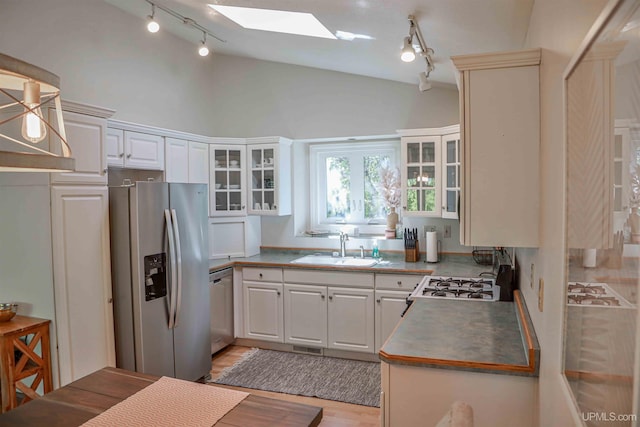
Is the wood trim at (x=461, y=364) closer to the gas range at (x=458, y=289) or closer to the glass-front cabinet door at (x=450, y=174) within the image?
the gas range at (x=458, y=289)

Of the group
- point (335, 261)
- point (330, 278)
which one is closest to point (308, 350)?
point (330, 278)

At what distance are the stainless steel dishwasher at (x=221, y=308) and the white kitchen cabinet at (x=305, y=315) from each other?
0.58m

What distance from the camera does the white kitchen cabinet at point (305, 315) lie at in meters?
3.98

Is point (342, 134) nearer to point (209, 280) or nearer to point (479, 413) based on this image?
point (209, 280)

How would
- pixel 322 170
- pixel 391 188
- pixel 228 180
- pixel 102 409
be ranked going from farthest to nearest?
pixel 322 170 < pixel 228 180 < pixel 391 188 < pixel 102 409

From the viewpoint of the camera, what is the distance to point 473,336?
207cm

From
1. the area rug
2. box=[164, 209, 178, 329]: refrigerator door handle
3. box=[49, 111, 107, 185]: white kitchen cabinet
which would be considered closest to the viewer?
box=[49, 111, 107, 185]: white kitchen cabinet

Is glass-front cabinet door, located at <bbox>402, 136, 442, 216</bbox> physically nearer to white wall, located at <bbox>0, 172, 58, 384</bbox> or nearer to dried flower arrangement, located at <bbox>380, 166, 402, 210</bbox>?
dried flower arrangement, located at <bbox>380, 166, 402, 210</bbox>

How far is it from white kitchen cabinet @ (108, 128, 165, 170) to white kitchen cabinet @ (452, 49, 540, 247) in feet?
8.77

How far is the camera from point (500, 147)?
183 centimetres

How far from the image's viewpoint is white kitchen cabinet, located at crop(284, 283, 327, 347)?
157 inches

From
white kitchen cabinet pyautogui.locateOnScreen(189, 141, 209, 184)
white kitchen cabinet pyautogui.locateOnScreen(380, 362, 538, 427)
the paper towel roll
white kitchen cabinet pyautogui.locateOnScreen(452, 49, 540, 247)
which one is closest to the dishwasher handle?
white kitchen cabinet pyautogui.locateOnScreen(189, 141, 209, 184)

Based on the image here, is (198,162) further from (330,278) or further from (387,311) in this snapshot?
(387,311)

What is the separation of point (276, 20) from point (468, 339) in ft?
8.44
